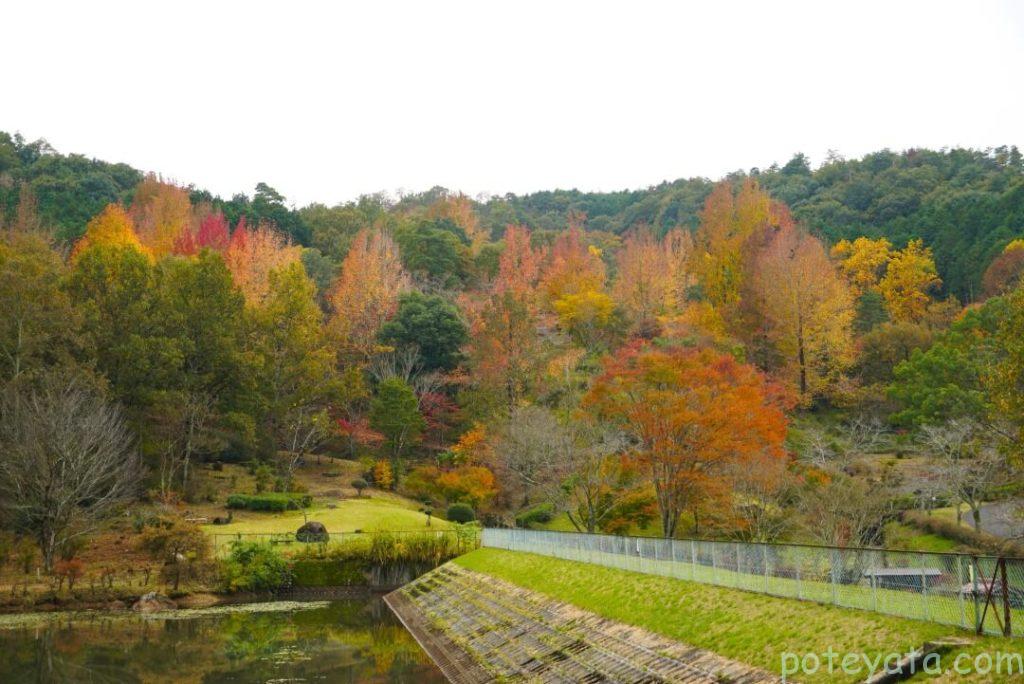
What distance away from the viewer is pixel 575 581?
25797 millimetres

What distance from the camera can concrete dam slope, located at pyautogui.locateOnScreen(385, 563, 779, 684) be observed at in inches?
617

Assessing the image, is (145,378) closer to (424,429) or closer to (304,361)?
(304,361)

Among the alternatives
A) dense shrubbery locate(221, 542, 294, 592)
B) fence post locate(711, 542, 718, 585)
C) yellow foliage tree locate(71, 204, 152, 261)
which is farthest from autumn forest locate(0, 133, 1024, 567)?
fence post locate(711, 542, 718, 585)

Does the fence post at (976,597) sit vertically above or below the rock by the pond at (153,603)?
above

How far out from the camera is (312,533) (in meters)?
44.1

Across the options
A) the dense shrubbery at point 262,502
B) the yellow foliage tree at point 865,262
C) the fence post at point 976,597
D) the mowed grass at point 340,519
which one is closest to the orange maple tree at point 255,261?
the dense shrubbery at point 262,502

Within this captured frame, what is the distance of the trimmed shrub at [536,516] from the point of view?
50500 mm

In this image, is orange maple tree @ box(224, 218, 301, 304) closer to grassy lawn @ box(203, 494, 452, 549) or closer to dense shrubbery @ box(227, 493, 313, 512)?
dense shrubbery @ box(227, 493, 313, 512)

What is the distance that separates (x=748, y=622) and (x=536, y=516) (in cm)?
3543

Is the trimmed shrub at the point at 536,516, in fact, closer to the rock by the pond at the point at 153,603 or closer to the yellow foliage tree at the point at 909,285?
the rock by the pond at the point at 153,603

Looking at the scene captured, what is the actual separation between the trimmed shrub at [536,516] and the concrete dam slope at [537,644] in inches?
595

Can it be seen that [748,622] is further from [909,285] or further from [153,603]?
[909,285]

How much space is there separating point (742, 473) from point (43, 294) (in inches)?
1388

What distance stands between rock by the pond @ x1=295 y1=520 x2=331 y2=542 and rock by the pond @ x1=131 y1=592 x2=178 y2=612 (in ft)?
24.3
